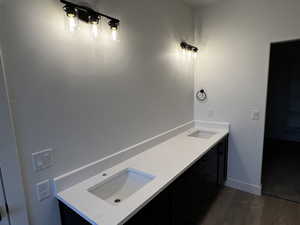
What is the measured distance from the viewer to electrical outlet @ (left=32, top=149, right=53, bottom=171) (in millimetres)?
1146

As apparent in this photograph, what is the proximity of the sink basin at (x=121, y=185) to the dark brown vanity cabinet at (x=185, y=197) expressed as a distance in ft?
0.73

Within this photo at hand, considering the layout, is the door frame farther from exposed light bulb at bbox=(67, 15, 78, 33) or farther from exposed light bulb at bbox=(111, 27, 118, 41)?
exposed light bulb at bbox=(111, 27, 118, 41)

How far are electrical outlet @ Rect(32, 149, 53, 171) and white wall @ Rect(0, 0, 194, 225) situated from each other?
3 centimetres

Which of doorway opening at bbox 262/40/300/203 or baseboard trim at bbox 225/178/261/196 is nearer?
baseboard trim at bbox 225/178/261/196

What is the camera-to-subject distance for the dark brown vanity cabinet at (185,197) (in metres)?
1.21

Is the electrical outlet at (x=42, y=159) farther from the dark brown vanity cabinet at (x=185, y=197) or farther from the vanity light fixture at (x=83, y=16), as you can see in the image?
the vanity light fixture at (x=83, y=16)

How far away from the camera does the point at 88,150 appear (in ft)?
4.74

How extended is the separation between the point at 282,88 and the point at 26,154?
570cm

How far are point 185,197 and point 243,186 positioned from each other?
1578mm

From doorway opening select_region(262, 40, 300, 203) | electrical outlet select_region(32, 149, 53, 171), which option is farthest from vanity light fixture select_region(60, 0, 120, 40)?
doorway opening select_region(262, 40, 300, 203)

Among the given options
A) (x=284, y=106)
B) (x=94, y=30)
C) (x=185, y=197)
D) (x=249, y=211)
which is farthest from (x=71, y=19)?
(x=284, y=106)

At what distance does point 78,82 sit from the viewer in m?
1.33

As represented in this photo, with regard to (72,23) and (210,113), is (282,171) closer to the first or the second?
(210,113)

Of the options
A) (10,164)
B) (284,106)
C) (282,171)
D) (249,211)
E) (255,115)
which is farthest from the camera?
(284,106)
